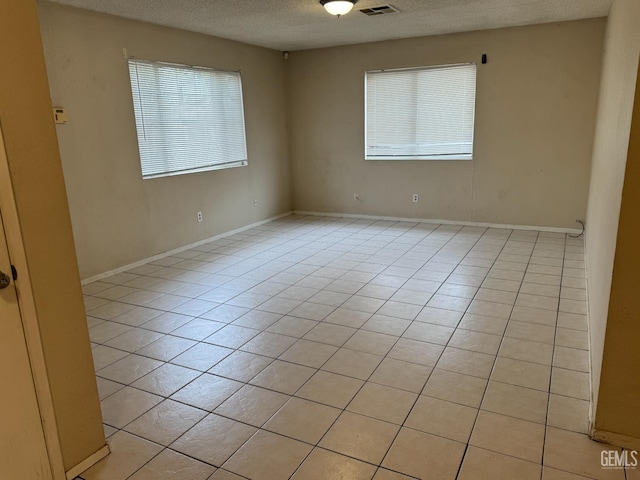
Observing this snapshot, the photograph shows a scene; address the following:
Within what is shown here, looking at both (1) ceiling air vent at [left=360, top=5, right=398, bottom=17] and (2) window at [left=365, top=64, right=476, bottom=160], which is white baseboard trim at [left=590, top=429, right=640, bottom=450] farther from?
(2) window at [left=365, top=64, right=476, bottom=160]

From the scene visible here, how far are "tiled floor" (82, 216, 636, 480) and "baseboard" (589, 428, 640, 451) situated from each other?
1.9 inches

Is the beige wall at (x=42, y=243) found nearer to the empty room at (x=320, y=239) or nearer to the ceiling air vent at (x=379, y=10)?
the empty room at (x=320, y=239)

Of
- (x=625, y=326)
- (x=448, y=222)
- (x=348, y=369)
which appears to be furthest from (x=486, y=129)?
(x=625, y=326)

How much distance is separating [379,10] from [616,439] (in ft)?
13.3

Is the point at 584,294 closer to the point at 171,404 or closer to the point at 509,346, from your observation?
the point at 509,346

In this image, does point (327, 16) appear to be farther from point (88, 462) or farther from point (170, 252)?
point (88, 462)

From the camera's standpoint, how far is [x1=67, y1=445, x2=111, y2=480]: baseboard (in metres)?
1.84

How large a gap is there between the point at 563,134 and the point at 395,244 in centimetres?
241

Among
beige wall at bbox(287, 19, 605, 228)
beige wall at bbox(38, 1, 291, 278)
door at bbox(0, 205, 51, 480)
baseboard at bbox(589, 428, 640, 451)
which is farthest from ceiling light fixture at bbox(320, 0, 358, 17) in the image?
baseboard at bbox(589, 428, 640, 451)

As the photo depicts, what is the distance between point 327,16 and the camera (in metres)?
4.66

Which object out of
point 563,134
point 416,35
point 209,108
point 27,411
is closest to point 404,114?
point 416,35

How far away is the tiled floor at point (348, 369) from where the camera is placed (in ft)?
6.30

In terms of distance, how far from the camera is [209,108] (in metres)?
5.52

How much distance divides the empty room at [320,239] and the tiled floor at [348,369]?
17 mm
